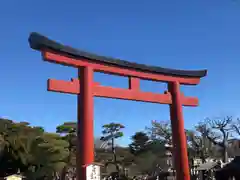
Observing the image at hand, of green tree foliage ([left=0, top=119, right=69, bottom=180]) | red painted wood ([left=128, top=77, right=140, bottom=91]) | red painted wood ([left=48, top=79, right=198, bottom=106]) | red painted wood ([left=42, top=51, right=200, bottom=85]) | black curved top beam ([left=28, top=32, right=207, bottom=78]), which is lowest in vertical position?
green tree foliage ([left=0, top=119, right=69, bottom=180])

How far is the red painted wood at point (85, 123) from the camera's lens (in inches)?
389

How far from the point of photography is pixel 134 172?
36.6 meters

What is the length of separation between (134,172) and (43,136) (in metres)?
16.8

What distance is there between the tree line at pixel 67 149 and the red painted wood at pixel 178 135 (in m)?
12.2

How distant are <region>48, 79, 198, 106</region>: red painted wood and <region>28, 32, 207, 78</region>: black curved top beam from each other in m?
0.97

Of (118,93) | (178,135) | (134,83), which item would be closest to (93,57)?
(118,93)

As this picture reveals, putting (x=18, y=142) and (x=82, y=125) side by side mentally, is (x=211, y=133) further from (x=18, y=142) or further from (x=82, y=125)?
(x=82, y=125)

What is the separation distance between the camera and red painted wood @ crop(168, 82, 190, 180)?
41.6 feet

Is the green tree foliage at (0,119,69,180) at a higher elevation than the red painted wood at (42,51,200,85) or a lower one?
lower

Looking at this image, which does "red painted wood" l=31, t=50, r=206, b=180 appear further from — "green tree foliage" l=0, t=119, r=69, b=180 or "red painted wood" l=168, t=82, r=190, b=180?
"green tree foliage" l=0, t=119, r=69, b=180

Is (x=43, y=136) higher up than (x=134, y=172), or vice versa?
(x=43, y=136)

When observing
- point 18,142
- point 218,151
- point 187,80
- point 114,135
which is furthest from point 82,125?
point 218,151

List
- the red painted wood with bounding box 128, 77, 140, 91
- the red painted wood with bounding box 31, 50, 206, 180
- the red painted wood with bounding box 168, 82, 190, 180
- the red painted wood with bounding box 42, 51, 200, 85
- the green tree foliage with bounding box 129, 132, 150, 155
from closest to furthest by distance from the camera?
1. the red painted wood with bounding box 31, 50, 206, 180
2. the red painted wood with bounding box 42, 51, 200, 85
3. the red painted wood with bounding box 128, 77, 140, 91
4. the red painted wood with bounding box 168, 82, 190, 180
5. the green tree foliage with bounding box 129, 132, 150, 155

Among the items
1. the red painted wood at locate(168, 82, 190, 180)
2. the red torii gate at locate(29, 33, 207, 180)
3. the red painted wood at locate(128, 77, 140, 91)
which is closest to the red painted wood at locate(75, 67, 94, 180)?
the red torii gate at locate(29, 33, 207, 180)
